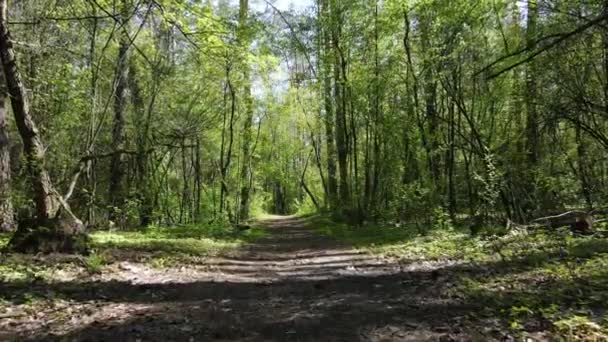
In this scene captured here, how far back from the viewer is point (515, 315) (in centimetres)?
462

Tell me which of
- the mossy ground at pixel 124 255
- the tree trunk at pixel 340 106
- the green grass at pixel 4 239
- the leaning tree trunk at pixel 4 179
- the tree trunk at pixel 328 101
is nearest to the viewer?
the mossy ground at pixel 124 255

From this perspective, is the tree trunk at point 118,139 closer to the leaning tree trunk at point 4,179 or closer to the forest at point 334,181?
the forest at point 334,181

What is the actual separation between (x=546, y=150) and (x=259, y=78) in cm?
1632

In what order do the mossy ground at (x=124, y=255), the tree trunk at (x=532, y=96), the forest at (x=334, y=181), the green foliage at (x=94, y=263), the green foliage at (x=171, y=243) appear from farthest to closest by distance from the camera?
the tree trunk at (x=532, y=96) → the green foliage at (x=171, y=243) → the green foliage at (x=94, y=263) → the mossy ground at (x=124, y=255) → the forest at (x=334, y=181)

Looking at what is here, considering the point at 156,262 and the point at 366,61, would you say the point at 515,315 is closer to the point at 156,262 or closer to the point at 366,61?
the point at 156,262

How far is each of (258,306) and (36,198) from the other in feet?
16.7

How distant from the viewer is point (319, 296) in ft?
20.9

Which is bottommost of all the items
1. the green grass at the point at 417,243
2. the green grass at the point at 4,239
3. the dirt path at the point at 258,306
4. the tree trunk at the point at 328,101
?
the dirt path at the point at 258,306

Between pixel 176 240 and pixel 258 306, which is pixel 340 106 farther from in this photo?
pixel 258 306

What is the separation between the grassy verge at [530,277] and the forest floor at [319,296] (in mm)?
21

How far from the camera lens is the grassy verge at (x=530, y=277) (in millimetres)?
4340

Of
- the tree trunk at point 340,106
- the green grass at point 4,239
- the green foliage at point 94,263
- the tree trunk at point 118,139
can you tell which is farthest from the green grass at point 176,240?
the tree trunk at point 340,106

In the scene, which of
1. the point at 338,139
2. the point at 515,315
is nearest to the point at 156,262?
the point at 515,315

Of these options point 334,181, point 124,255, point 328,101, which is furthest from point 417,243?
point 334,181
